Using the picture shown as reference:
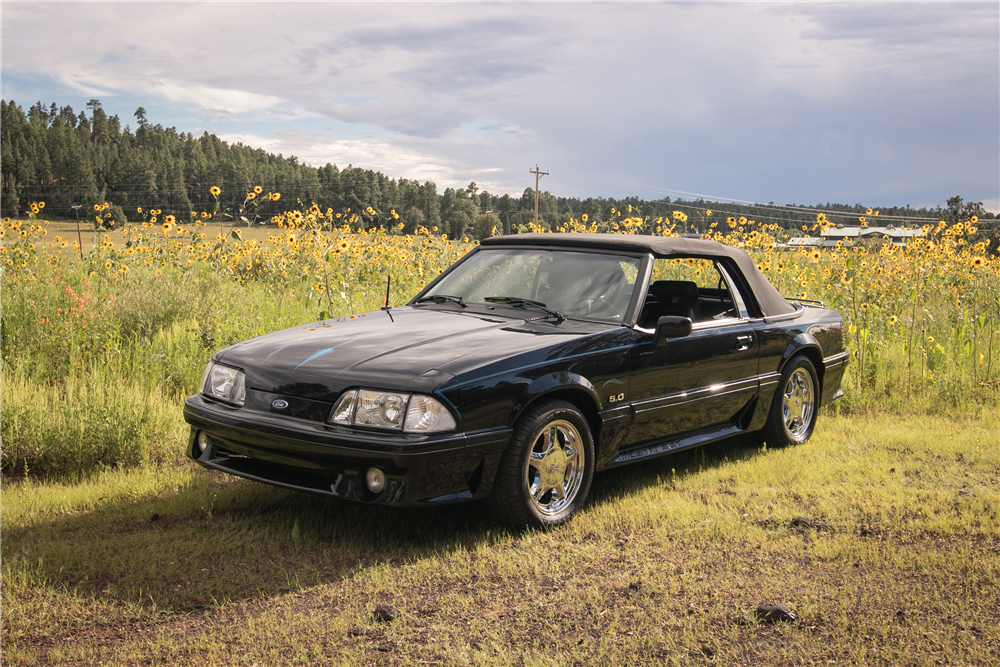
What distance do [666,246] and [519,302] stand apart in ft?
3.53

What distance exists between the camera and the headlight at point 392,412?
3711mm

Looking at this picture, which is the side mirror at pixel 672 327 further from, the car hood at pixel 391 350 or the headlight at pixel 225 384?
the headlight at pixel 225 384

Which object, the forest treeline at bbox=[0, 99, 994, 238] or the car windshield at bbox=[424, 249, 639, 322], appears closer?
the car windshield at bbox=[424, 249, 639, 322]

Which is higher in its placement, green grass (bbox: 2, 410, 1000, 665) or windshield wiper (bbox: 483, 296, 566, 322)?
windshield wiper (bbox: 483, 296, 566, 322)

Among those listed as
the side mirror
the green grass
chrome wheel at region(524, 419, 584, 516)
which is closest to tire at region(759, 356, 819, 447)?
the green grass

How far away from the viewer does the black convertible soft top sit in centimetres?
519

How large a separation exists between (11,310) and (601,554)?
5.71 metres

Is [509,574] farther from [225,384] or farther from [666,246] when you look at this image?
[666,246]

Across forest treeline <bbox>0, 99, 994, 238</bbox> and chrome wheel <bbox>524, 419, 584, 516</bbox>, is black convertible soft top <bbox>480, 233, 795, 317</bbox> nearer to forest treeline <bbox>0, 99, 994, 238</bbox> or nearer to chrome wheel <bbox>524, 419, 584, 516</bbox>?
chrome wheel <bbox>524, 419, 584, 516</bbox>

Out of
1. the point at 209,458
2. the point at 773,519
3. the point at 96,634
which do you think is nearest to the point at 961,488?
the point at 773,519

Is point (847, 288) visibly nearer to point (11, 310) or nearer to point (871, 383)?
point (871, 383)

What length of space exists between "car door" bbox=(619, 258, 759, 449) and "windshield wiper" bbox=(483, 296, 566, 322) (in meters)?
0.48

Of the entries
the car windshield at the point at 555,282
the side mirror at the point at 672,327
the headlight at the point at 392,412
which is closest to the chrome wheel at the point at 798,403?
the side mirror at the point at 672,327

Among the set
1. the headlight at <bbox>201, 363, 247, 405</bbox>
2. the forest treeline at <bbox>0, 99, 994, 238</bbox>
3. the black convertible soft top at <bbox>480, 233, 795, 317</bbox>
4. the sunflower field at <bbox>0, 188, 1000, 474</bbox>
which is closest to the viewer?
the headlight at <bbox>201, 363, 247, 405</bbox>
